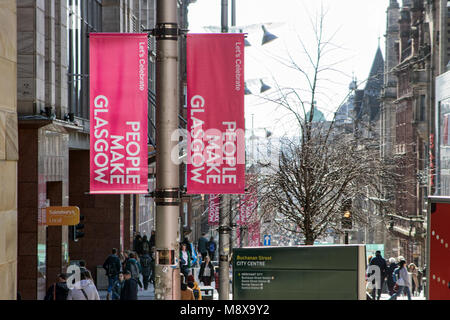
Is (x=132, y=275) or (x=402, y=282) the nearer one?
(x=132, y=275)

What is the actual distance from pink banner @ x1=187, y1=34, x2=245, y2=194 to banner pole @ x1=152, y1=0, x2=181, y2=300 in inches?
55.2

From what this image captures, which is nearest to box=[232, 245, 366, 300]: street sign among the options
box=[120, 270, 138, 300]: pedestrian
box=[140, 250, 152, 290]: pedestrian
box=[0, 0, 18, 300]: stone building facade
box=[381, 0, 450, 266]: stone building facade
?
box=[0, 0, 18, 300]: stone building facade

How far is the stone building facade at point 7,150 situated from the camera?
7195mm

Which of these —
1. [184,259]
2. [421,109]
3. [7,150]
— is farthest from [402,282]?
[421,109]

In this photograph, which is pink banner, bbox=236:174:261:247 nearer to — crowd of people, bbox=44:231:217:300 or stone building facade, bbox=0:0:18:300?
crowd of people, bbox=44:231:217:300

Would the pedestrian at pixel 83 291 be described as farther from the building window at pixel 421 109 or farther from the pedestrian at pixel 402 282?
the building window at pixel 421 109

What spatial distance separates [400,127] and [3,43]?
7031 centimetres

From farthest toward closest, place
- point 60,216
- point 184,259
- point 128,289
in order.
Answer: point 184,259
point 60,216
point 128,289

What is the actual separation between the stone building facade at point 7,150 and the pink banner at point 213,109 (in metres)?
1.85

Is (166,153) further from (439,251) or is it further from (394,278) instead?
(394,278)

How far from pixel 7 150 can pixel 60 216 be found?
35.0ft

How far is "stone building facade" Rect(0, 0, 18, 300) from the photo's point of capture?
7.20 meters

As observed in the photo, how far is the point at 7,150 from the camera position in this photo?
732cm
